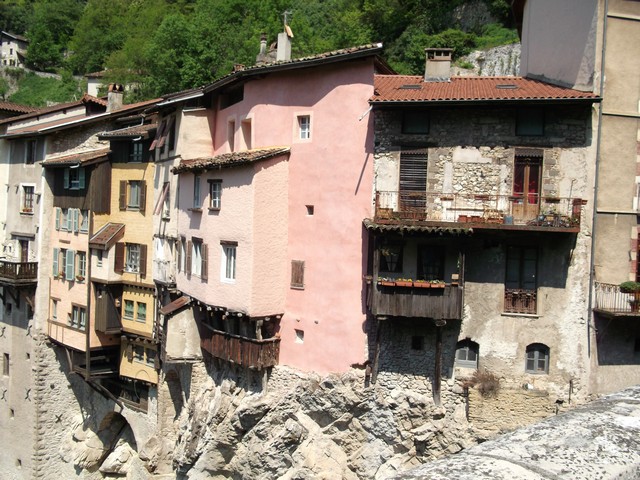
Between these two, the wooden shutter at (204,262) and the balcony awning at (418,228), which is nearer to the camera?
the balcony awning at (418,228)

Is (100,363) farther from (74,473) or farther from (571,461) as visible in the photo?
(571,461)

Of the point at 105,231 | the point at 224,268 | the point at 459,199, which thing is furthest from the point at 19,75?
the point at 459,199

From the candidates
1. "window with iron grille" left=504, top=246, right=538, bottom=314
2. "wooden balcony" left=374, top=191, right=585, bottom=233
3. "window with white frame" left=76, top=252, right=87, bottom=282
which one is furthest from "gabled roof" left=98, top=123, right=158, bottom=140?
"window with iron grille" left=504, top=246, right=538, bottom=314

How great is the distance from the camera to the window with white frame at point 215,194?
2616cm

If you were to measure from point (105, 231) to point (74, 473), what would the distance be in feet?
44.2

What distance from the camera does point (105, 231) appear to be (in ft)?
110

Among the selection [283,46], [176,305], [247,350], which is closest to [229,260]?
[247,350]

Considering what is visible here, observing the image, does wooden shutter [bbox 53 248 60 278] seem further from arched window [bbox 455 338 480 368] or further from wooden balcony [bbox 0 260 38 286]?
arched window [bbox 455 338 480 368]

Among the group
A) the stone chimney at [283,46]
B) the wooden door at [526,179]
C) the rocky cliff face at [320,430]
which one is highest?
the stone chimney at [283,46]

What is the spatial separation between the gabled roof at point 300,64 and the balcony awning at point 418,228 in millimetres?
5552

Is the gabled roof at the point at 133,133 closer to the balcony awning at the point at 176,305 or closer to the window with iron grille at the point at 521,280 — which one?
the balcony awning at the point at 176,305

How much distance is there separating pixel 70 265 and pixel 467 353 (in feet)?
70.8

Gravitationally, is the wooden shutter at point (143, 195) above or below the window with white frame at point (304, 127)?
below

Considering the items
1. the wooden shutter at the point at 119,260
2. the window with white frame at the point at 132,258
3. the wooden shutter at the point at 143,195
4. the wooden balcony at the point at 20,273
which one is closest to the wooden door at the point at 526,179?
the wooden shutter at the point at 143,195
